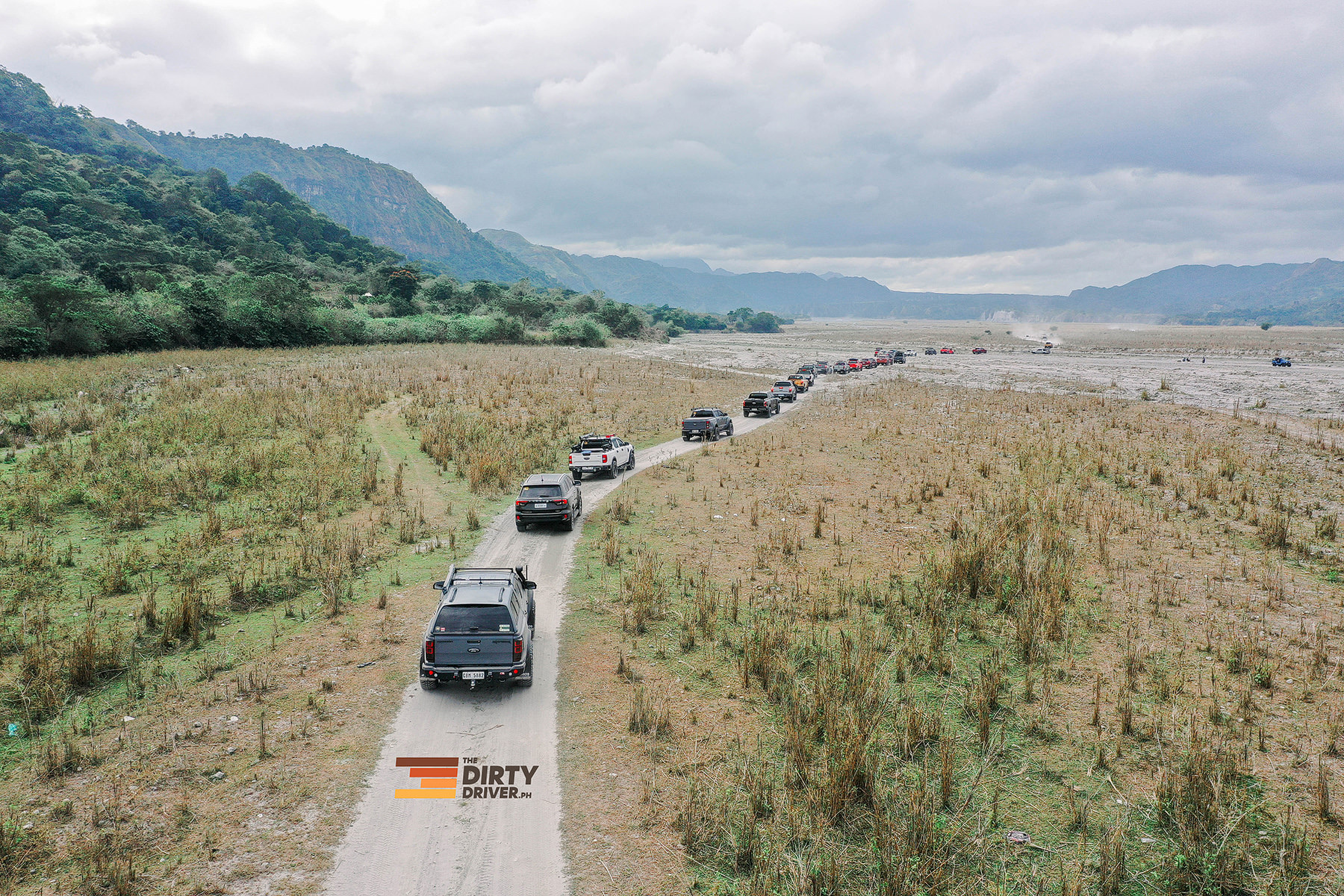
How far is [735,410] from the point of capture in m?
50.4

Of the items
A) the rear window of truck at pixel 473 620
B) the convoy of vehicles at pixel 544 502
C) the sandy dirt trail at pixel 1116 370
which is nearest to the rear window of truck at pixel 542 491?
the convoy of vehicles at pixel 544 502

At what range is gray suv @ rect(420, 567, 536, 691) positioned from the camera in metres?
11.2

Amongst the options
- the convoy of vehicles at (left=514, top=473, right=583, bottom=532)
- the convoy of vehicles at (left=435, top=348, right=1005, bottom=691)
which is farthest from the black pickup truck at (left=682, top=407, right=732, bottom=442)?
the convoy of vehicles at (left=435, top=348, right=1005, bottom=691)

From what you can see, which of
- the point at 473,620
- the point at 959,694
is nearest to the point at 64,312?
the point at 473,620

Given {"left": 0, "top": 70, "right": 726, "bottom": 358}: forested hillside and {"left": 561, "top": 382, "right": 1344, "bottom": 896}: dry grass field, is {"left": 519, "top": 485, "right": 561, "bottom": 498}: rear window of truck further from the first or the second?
{"left": 0, "top": 70, "right": 726, "bottom": 358}: forested hillside

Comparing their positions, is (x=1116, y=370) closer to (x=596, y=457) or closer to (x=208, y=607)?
(x=596, y=457)

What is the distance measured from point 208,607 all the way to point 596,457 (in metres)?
15.3

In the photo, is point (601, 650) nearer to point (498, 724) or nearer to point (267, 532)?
point (498, 724)

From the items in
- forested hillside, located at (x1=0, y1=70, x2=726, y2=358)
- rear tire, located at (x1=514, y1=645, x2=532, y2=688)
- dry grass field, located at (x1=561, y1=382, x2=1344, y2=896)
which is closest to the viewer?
dry grass field, located at (x1=561, y1=382, x2=1344, y2=896)

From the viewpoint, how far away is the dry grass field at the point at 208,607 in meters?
8.09

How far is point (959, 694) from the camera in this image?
37.9 feet

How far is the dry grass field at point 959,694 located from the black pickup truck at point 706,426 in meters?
12.4

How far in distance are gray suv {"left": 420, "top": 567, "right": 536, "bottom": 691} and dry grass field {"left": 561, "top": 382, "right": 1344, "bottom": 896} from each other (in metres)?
1.19

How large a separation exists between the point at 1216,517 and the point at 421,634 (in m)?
23.7
